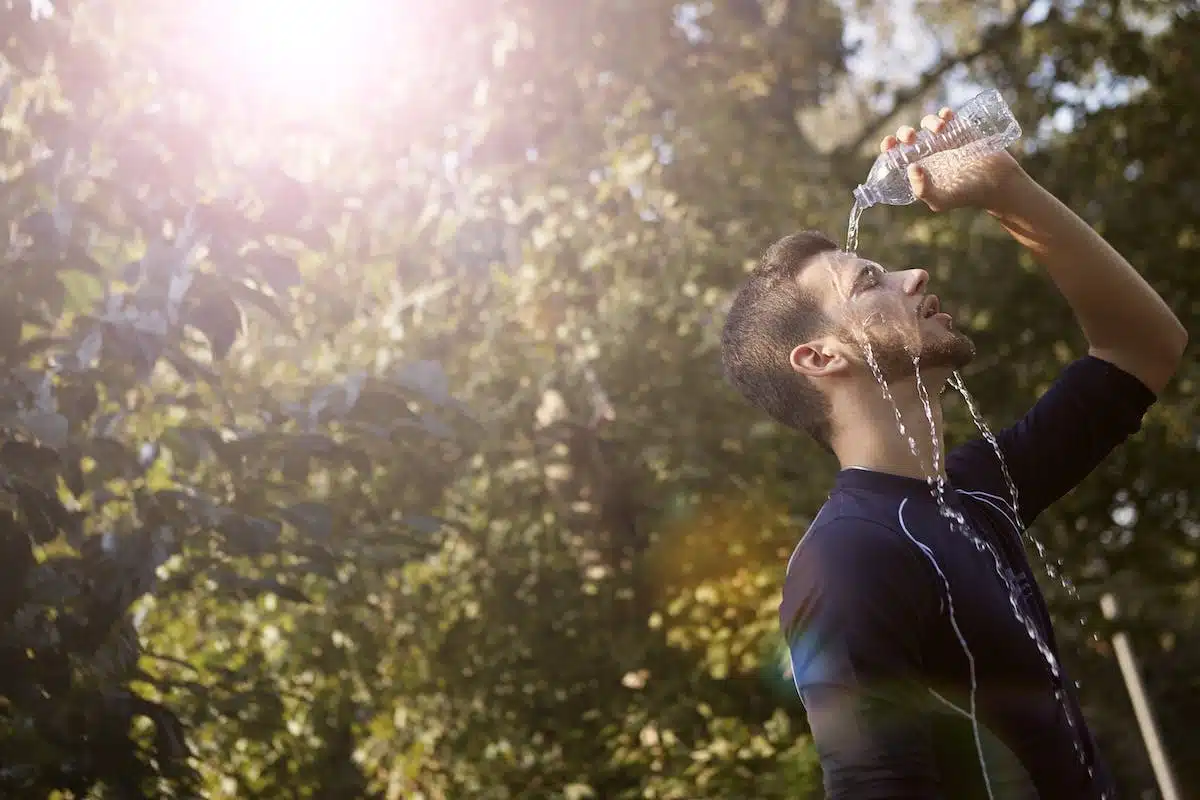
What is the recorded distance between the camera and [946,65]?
9836 millimetres

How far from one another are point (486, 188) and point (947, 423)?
2.85 metres

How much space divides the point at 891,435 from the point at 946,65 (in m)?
8.55

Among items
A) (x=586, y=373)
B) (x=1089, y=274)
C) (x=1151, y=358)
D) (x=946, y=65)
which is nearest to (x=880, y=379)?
(x=1089, y=274)

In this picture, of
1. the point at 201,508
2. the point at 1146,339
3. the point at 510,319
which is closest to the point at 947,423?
the point at 510,319

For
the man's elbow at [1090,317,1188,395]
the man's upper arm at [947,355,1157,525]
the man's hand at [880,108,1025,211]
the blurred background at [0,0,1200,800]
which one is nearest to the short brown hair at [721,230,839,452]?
the man's hand at [880,108,1025,211]

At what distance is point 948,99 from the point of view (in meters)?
11.9

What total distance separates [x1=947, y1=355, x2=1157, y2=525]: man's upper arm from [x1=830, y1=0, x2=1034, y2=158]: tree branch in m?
7.01

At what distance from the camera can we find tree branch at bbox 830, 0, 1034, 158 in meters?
9.53

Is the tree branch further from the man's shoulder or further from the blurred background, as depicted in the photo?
the man's shoulder

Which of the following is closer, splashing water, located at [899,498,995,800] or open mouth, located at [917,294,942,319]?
splashing water, located at [899,498,995,800]

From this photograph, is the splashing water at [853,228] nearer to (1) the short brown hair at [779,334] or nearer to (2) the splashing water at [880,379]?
(1) the short brown hair at [779,334]

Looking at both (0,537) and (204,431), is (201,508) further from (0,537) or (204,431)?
(0,537)

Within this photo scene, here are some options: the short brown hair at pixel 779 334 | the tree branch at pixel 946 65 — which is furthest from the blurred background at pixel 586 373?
the short brown hair at pixel 779 334

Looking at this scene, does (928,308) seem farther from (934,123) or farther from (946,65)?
(946,65)
